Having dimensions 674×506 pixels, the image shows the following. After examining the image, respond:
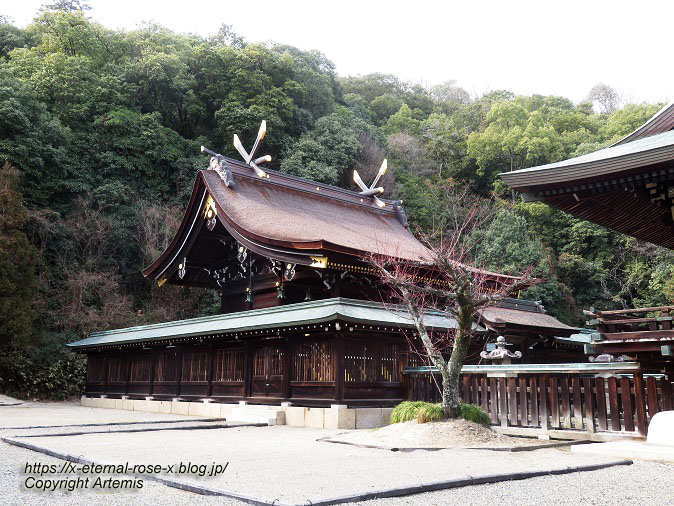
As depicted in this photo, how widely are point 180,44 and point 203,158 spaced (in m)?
9.86

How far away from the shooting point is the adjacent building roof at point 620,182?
618 centimetres

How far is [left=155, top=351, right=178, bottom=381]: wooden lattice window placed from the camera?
16125 millimetres

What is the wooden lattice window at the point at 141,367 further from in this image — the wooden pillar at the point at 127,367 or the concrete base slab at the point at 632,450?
the concrete base slab at the point at 632,450

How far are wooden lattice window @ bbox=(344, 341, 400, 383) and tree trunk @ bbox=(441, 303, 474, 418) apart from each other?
3.33m

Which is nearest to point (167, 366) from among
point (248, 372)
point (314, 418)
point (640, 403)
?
point (248, 372)

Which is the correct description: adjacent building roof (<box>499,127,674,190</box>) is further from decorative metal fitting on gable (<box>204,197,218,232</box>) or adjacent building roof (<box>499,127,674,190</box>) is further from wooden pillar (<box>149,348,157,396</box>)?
wooden pillar (<box>149,348,157,396</box>)

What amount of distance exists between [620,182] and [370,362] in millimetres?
6778

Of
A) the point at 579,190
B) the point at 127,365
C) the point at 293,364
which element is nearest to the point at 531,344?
the point at 293,364

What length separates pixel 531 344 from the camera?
17641 mm

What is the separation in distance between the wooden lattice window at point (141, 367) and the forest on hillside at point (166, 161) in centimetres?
522

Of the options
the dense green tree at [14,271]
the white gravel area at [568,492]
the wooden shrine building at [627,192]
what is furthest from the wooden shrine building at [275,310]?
the white gravel area at [568,492]

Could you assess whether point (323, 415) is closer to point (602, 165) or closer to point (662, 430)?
point (662, 430)

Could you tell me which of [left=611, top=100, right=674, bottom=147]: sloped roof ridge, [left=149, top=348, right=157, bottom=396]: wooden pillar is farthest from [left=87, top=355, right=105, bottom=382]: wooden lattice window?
[left=611, top=100, right=674, bottom=147]: sloped roof ridge

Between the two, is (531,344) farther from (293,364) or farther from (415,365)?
(293,364)
